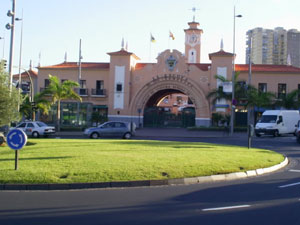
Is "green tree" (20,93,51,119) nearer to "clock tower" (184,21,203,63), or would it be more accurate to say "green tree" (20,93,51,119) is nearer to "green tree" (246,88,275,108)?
"green tree" (246,88,275,108)

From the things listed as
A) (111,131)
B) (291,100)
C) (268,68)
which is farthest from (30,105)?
(268,68)

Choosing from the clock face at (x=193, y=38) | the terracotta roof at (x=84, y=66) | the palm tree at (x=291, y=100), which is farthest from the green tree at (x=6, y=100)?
the clock face at (x=193, y=38)

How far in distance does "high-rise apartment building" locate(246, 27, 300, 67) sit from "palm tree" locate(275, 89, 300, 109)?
85834 mm

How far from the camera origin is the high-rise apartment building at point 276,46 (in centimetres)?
13350

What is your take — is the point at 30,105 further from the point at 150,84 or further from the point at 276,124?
the point at 276,124

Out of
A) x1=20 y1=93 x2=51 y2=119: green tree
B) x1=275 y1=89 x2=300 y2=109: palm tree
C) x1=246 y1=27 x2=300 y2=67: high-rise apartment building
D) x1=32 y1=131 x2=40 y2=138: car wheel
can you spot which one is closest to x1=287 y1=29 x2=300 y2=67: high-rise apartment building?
x1=246 y1=27 x2=300 y2=67: high-rise apartment building

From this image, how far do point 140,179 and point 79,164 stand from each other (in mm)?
2546

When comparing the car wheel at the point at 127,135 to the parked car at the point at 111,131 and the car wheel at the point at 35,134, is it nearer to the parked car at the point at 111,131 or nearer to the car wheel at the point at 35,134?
the parked car at the point at 111,131

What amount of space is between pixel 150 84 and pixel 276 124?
19.6 m

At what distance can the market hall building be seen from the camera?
50062 mm

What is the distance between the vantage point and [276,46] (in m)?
137

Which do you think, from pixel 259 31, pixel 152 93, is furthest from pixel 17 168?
pixel 259 31

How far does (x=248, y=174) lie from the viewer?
13.1 m

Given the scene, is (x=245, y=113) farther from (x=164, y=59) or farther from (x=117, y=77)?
(x=117, y=77)
